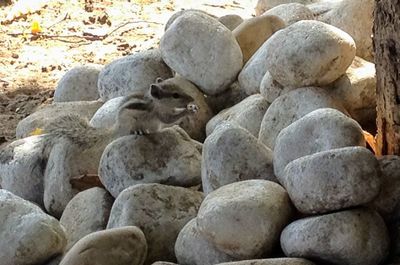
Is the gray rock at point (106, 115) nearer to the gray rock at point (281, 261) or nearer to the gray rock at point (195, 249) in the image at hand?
the gray rock at point (195, 249)

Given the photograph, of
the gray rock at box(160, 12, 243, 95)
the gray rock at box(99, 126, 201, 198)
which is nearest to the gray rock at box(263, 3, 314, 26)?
the gray rock at box(160, 12, 243, 95)

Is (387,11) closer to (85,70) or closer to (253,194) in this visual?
(253,194)

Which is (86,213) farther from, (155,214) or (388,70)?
(388,70)

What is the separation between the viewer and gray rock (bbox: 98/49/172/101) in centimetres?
456

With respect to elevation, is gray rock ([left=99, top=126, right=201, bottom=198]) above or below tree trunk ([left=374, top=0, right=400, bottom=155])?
below

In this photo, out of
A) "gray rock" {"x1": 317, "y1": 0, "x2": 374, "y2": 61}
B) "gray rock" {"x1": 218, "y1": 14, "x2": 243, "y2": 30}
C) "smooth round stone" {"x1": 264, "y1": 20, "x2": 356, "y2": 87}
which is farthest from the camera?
"gray rock" {"x1": 218, "y1": 14, "x2": 243, "y2": 30}

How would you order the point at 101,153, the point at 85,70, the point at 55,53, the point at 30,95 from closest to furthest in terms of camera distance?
the point at 101,153 < the point at 85,70 < the point at 30,95 < the point at 55,53

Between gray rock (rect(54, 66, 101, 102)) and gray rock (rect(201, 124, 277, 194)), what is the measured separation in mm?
1722

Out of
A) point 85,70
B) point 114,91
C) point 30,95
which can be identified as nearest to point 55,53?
point 30,95

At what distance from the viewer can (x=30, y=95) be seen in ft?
19.0

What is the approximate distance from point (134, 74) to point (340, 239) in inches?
76.4

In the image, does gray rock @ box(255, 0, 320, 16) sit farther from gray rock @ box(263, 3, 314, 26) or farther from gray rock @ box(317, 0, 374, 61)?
gray rock @ box(317, 0, 374, 61)

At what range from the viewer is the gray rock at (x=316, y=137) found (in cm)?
326

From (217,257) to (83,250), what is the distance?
1.43 ft
